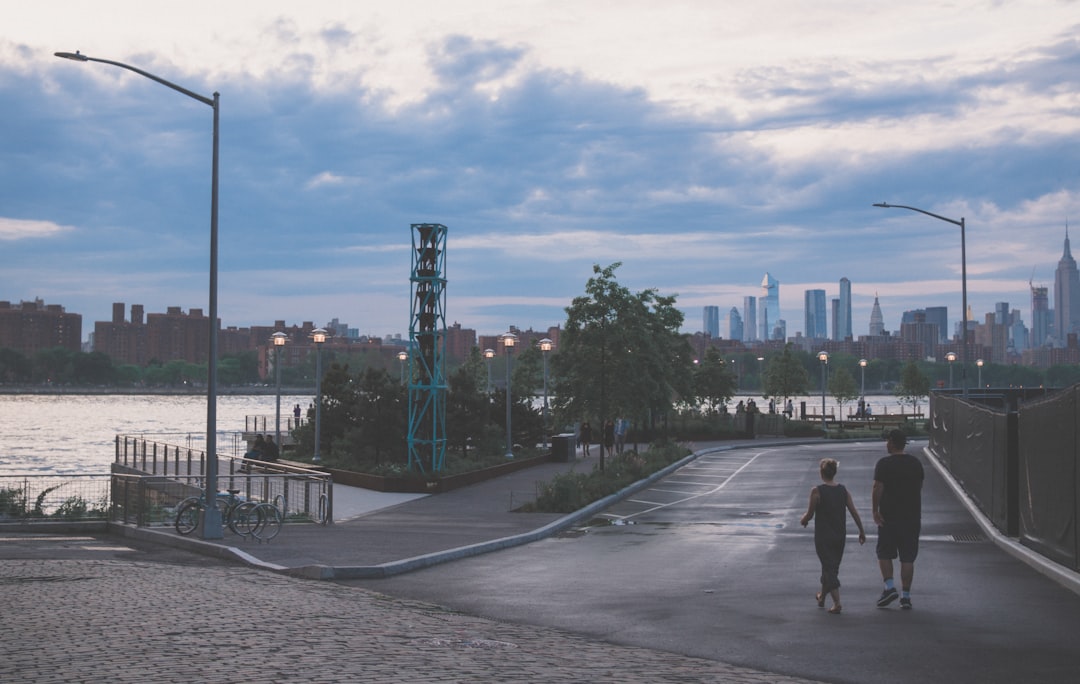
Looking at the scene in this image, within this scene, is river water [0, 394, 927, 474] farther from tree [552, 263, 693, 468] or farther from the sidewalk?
the sidewalk

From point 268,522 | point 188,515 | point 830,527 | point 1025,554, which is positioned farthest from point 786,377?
point 830,527

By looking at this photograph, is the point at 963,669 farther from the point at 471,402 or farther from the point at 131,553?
the point at 471,402

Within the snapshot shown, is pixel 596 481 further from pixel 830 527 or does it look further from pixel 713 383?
pixel 713 383

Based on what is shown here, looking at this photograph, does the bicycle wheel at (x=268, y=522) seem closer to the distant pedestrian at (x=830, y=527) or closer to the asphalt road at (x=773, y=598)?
the asphalt road at (x=773, y=598)

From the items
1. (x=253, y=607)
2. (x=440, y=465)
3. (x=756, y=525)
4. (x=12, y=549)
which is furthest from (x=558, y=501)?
(x=253, y=607)

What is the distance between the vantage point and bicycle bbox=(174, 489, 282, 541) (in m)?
20.1

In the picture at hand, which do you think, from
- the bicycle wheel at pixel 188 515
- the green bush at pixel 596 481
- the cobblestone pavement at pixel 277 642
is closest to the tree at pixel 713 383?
the green bush at pixel 596 481

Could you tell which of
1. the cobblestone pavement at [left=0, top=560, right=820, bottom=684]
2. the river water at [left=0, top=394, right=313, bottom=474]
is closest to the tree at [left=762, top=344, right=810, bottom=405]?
the river water at [left=0, top=394, right=313, bottom=474]

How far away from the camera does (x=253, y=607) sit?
12.4m

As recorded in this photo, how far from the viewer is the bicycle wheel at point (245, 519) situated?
20.1 meters

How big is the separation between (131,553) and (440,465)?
1457 cm

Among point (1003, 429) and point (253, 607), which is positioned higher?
point (1003, 429)

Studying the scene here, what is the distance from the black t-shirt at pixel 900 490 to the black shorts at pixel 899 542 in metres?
0.08

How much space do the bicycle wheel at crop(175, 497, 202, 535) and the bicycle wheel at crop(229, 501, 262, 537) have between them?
0.95m
